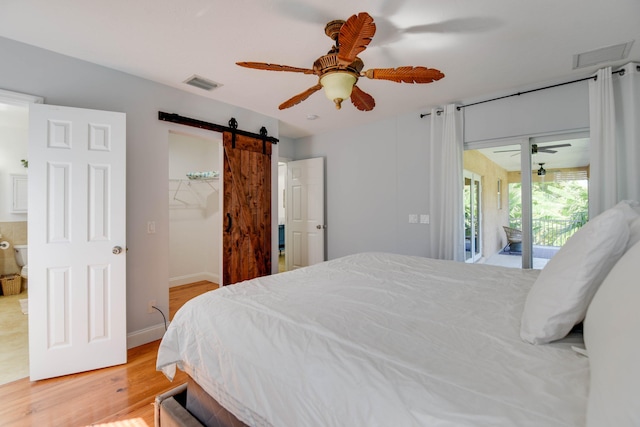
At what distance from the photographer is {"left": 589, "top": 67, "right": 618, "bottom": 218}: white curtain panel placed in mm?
2553

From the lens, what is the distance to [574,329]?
3.50 feet

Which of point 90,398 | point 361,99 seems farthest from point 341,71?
point 90,398

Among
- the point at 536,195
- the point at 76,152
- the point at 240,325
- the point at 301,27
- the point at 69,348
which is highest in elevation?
the point at 301,27

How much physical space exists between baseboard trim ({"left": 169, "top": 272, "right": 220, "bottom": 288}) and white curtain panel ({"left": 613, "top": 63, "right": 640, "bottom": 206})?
520cm

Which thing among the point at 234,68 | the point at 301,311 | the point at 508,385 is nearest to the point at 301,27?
the point at 234,68

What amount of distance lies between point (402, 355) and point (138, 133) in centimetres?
307

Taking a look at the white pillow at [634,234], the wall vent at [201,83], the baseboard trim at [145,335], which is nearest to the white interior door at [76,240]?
the baseboard trim at [145,335]

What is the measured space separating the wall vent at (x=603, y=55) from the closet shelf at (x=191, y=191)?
478 cm

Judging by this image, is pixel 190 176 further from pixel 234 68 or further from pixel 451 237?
pixel 451 237

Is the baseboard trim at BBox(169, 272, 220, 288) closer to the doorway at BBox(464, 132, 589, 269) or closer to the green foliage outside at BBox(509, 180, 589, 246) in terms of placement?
the doorway at BBox(464, 132, 589, 269)

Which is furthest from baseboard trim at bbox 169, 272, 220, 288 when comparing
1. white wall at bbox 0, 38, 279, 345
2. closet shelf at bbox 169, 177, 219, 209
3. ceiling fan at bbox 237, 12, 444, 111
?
ceiling fan at bbox 237, 12, 444, 111

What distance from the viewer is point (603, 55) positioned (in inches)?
94.5

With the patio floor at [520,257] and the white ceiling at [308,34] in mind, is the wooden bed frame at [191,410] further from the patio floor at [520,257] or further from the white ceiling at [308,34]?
the patio floor at [520,257]

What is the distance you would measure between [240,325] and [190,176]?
4.24m
